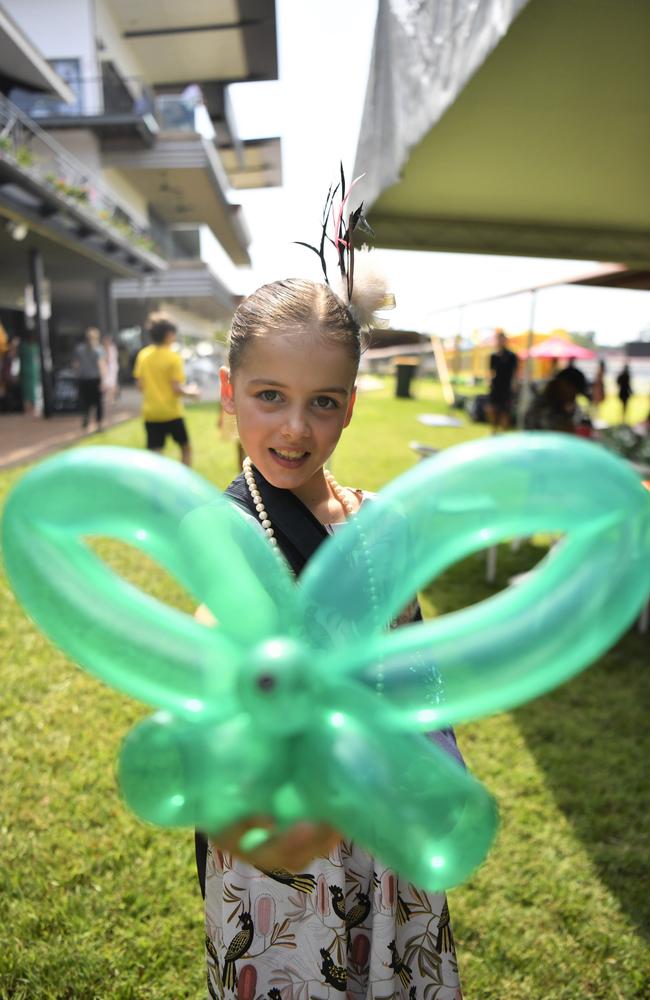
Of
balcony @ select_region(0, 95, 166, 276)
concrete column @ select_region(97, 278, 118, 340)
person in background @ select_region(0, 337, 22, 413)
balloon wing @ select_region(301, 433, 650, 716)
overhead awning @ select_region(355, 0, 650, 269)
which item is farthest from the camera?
concrete column @ select_region(97, 278, 118, 340)

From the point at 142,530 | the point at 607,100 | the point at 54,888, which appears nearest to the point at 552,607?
the point at 142,530

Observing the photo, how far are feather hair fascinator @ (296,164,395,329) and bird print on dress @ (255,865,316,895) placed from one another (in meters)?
0.89

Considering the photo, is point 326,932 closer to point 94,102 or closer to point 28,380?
point 28,380

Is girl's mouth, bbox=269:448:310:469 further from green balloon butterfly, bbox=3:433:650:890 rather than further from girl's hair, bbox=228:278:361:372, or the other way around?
green balloon butterfly, bbox=3:433:650:890

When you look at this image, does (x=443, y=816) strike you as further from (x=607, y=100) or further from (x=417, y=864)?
(x=607, y=100)

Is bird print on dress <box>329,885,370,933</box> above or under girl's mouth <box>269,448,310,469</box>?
under

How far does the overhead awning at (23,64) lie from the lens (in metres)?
13.3

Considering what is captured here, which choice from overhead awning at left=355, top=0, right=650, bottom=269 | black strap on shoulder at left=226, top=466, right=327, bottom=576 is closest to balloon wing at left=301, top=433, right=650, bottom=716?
black strap on shoulder at left=226, top=466, right=327, bottom=576

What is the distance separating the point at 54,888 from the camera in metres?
1.96

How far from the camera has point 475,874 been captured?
2.09 meters

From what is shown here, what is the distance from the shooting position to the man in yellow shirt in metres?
5.62

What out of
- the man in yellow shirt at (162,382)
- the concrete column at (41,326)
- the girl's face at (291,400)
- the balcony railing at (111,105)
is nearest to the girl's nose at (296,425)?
the girl's face at (291,400)

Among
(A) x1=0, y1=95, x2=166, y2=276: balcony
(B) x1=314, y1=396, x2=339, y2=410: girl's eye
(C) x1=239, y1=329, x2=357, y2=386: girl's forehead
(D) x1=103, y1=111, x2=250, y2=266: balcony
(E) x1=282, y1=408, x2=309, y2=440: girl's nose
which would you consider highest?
(D) x1=103, y1=111, x2=250, y2=266: balcony

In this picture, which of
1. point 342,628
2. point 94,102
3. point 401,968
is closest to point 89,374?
point 401,968
